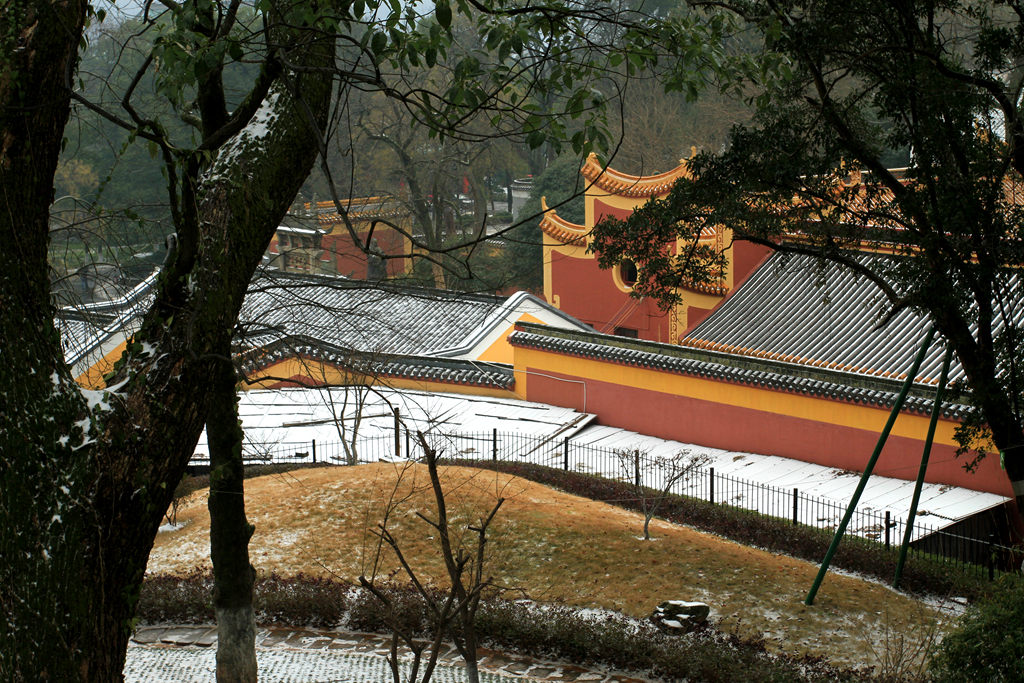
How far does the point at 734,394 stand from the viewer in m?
16.0

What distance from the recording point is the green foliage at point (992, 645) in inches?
251

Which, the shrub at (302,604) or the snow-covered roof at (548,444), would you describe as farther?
Answer: the snow-covered roof at (548,444)

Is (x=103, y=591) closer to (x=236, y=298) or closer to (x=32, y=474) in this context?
(x=32, y=474)

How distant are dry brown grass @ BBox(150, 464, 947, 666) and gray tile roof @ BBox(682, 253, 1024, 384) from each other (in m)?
4.81

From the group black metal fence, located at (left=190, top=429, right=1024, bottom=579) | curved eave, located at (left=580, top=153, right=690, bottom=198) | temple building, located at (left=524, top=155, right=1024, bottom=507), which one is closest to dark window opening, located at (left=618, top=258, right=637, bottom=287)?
curved eave, located at (left=580, top=153, right=690, bottom=198)

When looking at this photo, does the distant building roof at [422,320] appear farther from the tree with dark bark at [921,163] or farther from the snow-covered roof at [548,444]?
the tree with dark bark at [921,163]

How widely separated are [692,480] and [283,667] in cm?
785

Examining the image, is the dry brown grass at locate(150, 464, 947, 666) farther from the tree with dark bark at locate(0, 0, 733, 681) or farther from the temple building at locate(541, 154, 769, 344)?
the temple building at locate(541, 154, 769, 344)

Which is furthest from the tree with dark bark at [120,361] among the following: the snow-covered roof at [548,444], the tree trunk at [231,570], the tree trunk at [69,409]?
the snow-covered roof at [548,444]

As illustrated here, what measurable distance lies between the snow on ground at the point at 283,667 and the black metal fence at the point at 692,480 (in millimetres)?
1874

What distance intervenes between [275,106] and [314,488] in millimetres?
8730

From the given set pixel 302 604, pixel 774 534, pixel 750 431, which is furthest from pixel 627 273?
pixel 302 604

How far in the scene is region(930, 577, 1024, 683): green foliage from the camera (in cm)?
636

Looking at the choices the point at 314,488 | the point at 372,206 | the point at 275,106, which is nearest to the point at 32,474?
the point at 275,106
